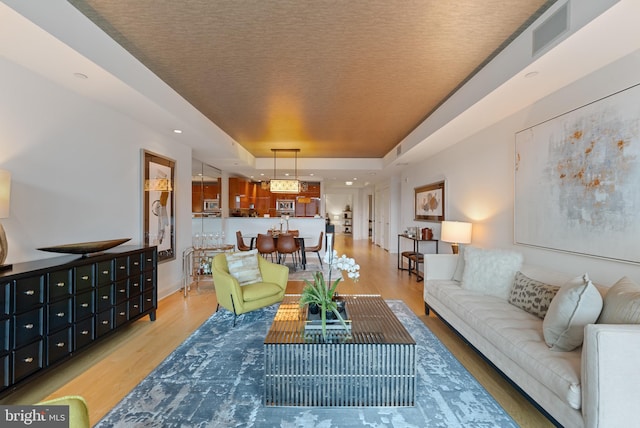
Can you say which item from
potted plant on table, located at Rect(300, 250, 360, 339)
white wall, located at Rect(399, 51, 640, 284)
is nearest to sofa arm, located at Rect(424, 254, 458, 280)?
white wall, located at Rect(399, 51, 640, 284)

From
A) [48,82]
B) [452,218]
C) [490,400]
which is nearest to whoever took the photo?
[490,400]

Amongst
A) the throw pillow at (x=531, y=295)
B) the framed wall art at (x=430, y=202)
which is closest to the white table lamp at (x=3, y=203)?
the throw pillow at (x=531, y=295)

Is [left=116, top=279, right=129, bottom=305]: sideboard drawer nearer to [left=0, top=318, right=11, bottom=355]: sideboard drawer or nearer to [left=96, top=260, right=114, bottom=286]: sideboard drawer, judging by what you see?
[left=96, top=260, right=114, bottom=286]: sideboard drawer

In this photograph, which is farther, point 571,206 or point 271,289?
point 271,289

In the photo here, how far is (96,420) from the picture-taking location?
191cm

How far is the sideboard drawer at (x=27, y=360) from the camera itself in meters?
2.00

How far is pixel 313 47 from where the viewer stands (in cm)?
276

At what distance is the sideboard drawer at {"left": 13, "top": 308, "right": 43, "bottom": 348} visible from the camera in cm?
202

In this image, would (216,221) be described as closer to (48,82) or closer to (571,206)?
(48,82)

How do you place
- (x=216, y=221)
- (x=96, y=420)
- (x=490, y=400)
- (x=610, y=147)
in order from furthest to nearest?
1. (x=216, y=221)
2. (x=610, y=147)
3. (x=490, y=400)
4. (x=96, y=420)

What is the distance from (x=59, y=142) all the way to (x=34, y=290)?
143 cm

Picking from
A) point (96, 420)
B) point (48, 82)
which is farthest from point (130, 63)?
point (96, 420)

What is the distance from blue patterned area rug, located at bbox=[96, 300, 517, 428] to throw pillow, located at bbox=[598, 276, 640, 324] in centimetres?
87

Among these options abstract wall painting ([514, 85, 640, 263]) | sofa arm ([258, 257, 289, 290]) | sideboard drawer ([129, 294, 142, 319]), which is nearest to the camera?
abstract wall painting ([514, 85, 640, 263])
